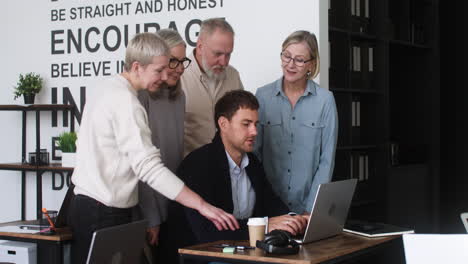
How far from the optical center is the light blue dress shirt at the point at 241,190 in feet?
11.1

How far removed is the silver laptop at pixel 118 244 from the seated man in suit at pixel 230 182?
1.19 feet

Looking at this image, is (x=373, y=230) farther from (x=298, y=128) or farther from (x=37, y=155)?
(x=37, y=155)

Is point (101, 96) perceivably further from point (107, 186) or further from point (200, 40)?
point (200, 40)

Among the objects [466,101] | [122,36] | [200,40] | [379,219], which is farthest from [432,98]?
[200,40]

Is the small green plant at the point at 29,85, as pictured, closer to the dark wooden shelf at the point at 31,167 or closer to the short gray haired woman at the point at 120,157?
the dark wooden shelf at the point at 31,167

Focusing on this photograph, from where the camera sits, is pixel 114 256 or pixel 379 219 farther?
pixel 379 219

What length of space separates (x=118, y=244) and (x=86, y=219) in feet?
1.56

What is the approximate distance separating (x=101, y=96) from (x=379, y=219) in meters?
3.13

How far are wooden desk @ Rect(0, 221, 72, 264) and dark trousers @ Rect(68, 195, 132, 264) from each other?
0.05 metres

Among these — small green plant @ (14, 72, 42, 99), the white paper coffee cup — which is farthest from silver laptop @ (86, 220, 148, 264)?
small green plant @ (14, 72, 42, 99)

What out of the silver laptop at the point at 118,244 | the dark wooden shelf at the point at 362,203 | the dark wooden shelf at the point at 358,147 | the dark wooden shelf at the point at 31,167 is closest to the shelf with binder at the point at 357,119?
the dark wooden shelf at the point at 358,147

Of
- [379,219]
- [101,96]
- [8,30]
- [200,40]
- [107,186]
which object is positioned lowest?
[379,219]

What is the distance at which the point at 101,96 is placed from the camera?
10.0 ft

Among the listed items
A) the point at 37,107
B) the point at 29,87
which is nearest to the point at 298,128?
the point at 37,107
